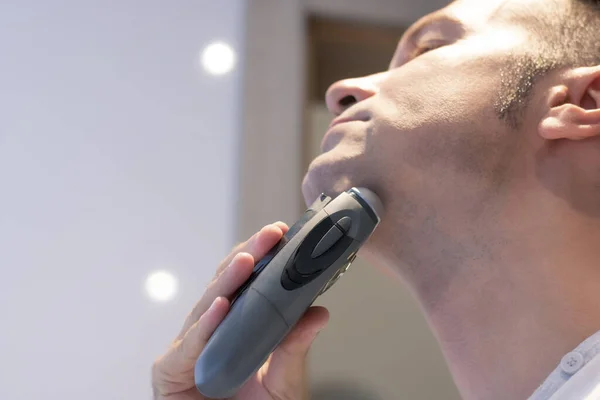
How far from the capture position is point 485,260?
64cm

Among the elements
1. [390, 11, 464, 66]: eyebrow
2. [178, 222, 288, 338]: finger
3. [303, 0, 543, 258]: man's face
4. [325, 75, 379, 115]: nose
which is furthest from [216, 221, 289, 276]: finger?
[390, 11, 464, 66]: eyebrow

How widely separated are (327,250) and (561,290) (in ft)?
0.81

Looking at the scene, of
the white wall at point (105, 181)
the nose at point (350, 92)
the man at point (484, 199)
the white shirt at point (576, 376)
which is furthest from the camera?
the white wall at point (105, 181)

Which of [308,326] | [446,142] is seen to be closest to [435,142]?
[446,142]

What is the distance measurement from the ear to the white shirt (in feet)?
0.68

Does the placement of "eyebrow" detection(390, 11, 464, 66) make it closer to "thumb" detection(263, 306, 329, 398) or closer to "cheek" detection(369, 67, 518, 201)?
"cheek" detection(369, 67, 518, 201)

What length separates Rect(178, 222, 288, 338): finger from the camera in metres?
0.56

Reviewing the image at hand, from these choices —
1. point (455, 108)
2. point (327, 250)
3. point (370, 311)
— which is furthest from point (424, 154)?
point (370, 311)

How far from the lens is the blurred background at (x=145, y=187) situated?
919mm

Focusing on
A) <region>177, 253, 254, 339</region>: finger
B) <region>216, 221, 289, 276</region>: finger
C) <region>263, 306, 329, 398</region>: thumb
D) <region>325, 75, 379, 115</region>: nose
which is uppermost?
<region>325, 75, 379, 115</region>: nose

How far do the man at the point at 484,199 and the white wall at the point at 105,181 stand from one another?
1.01 ft

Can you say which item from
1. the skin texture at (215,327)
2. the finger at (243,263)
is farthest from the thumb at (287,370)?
the finger at (243,263)

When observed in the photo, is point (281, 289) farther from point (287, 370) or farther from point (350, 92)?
point (350, 92)

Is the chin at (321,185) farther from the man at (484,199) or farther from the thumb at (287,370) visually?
the thumb at (287,370)
